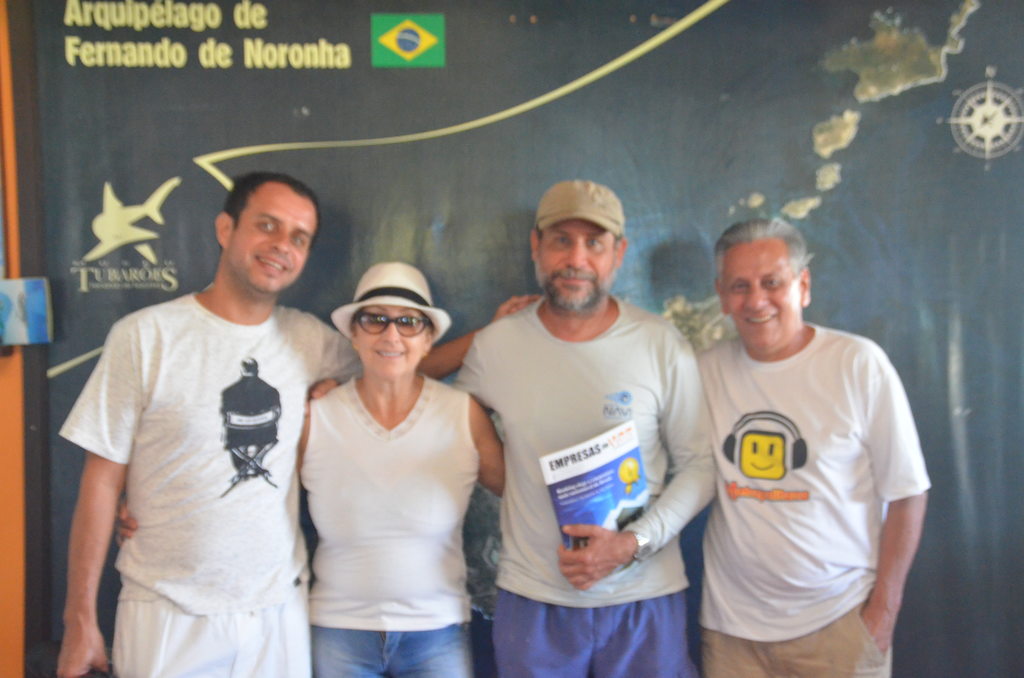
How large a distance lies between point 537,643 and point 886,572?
3.24 ft

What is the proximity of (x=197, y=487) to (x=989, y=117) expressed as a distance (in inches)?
109

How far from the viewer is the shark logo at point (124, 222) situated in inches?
86.9

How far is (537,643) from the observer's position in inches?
71.2

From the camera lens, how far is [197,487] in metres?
1.76

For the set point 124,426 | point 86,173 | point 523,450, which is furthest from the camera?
point 86,173

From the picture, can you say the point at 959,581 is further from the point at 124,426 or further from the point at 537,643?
the point at 124,426

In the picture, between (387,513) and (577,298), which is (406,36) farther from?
(387,513)

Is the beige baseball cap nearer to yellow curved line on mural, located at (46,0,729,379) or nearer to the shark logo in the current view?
yellow curved line on mural, located at (46,0,729,379)

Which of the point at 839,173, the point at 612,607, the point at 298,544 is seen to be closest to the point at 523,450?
the point at 612,607

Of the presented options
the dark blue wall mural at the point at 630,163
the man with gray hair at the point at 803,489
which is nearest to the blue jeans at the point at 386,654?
the dark blue wall mural at the point at 630,163

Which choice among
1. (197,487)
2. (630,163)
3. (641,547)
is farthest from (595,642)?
(630,163)

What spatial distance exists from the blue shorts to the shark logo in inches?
67.6

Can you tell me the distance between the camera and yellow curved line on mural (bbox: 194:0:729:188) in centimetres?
222

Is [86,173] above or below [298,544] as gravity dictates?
above
